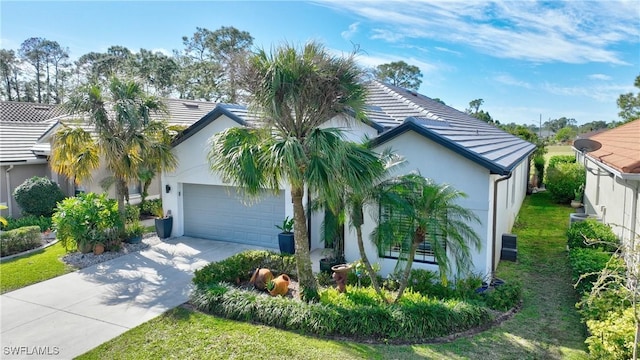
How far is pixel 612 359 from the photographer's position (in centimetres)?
594

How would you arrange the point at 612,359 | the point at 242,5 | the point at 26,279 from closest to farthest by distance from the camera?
the point at 612,359 < the point at 26,279 < the point at 242,5

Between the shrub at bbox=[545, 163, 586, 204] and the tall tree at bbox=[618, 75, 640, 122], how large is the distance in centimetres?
1272

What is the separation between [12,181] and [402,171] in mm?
17559

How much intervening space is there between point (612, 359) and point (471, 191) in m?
4.63

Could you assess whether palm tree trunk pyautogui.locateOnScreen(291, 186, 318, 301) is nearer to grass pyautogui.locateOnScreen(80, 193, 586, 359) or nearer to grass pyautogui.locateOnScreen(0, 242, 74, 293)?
grass pyautogui.locateOnScreen(80, 193, 586, 359)

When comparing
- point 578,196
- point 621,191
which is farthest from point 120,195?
point 578,196

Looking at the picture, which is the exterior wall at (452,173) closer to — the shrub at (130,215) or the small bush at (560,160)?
the shrub at (130,215)

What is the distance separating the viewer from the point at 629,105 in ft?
101

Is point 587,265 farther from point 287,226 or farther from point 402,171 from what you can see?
point 287,226

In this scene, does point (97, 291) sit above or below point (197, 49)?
below

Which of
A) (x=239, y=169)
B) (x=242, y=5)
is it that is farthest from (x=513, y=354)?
(x=242, y=5)

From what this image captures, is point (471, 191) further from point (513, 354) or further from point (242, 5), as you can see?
point (242, 5)

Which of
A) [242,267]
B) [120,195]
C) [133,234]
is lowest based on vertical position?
[242,267]

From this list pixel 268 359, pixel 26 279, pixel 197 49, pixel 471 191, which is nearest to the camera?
pixel 268 359
